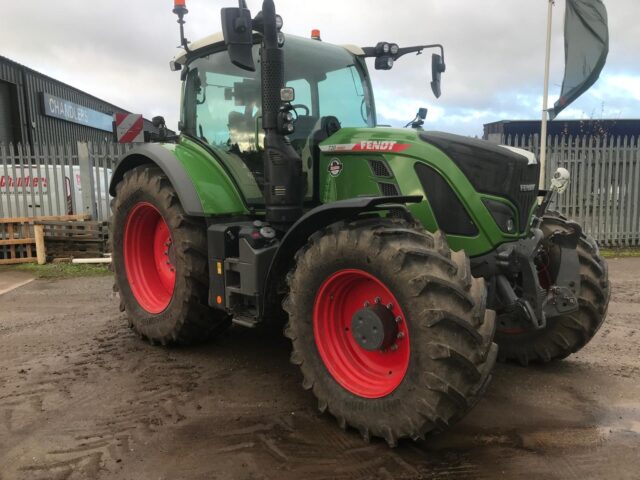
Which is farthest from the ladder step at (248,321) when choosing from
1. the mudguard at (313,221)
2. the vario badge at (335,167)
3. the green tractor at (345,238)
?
the vario badge at (335,167)

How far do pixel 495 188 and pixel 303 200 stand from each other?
4.36 ft

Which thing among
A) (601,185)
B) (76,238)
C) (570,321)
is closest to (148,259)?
(570,321)

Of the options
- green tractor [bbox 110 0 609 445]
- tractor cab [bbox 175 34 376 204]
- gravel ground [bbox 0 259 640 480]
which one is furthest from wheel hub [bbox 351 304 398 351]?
tractor cab [bbox 175 34 376 204]

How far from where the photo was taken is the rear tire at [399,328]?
267 cm

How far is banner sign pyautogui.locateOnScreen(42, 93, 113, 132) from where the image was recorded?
18.8m

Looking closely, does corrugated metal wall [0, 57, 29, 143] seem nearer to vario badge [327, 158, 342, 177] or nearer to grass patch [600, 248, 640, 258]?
vario badge [327, 158, 342, 177]

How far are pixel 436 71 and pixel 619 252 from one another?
7.63 metres

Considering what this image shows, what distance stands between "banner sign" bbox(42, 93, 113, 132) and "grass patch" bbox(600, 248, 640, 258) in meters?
17.4

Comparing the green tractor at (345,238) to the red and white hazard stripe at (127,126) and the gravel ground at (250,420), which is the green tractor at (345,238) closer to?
the gravel ground at (250,420)

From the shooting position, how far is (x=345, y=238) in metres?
3.01

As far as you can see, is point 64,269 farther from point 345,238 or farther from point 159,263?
point 345,238

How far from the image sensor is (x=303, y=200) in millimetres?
3902

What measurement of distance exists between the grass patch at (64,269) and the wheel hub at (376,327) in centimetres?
649

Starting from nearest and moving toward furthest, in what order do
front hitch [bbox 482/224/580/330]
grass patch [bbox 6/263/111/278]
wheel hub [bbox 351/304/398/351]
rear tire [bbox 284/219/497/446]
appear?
rear tire [bbox 284/219/497/446] → wheel hub [bbox 351/304/398/351] → front hitch [bbox 482/224/580/330] → grass patch [bbox 6/263/111/278]
